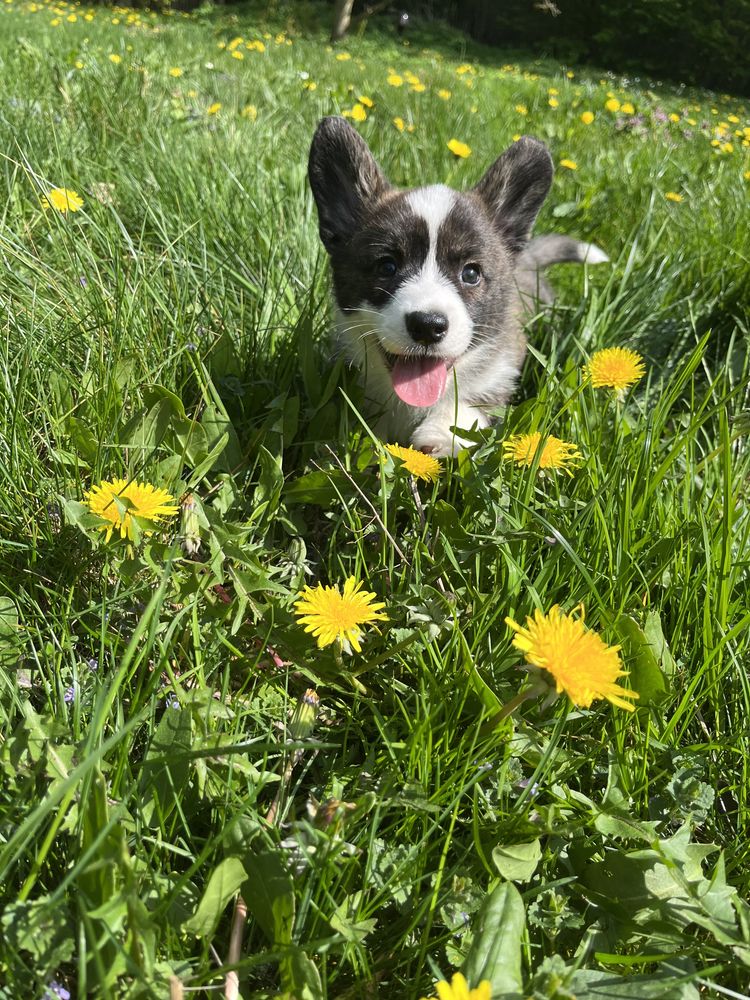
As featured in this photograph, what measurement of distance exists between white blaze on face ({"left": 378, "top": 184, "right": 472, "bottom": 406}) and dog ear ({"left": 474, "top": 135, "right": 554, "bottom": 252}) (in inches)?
16.5

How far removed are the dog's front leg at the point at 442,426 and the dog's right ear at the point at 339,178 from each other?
715mm

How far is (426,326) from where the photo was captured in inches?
84.0

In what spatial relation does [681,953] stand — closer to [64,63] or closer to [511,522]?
[511,522]

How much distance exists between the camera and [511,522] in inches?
57.1

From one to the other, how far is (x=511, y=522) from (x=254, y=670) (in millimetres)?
552

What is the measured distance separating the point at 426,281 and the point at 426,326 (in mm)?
258

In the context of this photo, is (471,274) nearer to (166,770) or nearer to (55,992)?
(166,770)

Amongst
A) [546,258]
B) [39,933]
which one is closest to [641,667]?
[39,933]

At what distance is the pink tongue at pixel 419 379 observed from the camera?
2244mm

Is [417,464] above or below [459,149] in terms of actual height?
below

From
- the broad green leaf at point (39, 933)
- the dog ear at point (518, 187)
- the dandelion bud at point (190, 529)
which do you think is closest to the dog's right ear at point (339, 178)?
the dog ear at point (518, 187)

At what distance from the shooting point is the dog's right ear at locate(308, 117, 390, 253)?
2.56 m

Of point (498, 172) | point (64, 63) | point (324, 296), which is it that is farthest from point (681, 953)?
point (64, 63)

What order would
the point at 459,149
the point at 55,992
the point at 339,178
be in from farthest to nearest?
the point at 459,149
the point at 339,178
the point at 55,992
